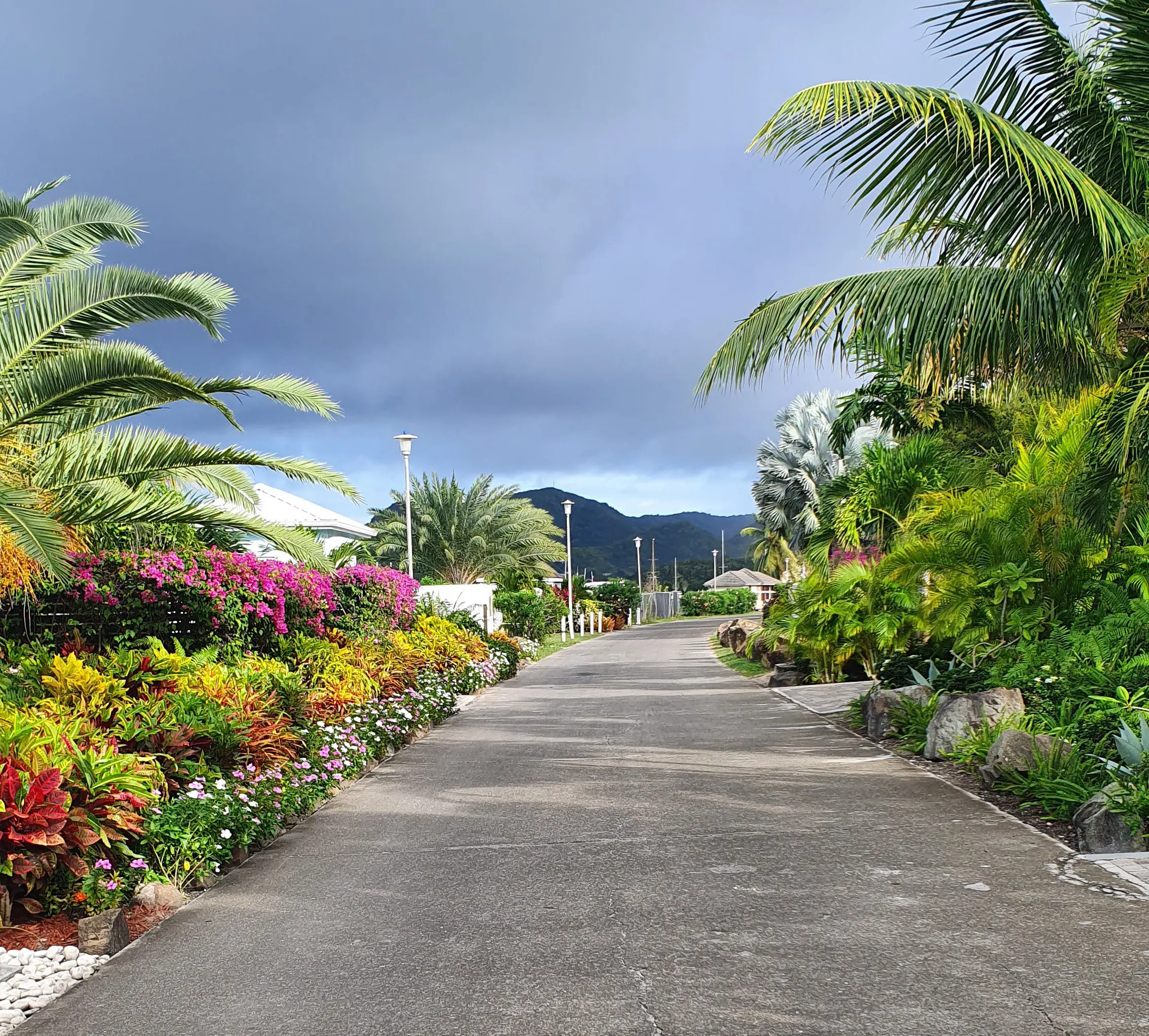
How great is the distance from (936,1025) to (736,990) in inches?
30.4

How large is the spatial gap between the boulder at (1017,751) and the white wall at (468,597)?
63.4 ft

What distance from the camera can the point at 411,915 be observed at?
528 cm

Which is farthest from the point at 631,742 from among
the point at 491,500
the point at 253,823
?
the point at 491,500

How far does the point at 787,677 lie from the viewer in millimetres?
16812

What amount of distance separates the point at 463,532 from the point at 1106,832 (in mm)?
31011

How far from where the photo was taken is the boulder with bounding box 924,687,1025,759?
339 inches

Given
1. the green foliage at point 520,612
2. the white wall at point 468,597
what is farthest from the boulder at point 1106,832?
the green foliage at point 520,612

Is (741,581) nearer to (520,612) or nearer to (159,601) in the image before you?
(520,612)

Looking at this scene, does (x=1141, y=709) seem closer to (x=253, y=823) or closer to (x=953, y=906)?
(x=953, y=906)

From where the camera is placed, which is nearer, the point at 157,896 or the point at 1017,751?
the point at 157,896

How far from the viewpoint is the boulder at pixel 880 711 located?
10383mm

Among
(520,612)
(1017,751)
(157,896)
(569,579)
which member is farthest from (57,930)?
(569,579)

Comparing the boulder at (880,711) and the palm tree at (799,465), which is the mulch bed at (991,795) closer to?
the boulder at (880,711)

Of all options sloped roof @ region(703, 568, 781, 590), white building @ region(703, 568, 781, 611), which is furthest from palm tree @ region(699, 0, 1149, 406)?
sloped roof @ region(703, 568, 781, 590)
